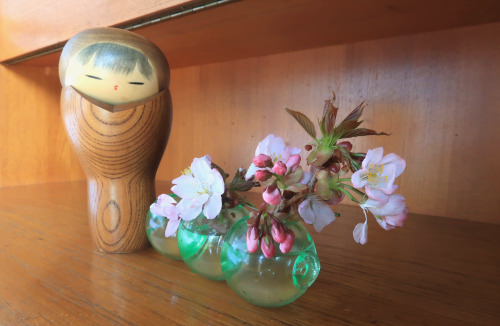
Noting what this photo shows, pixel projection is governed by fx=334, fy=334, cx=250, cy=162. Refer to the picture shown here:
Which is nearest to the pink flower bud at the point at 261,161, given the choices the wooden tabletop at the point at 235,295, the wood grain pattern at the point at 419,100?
the wooden tabletop at the point at 235,295

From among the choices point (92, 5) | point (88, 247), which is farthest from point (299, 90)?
point (88, 247)

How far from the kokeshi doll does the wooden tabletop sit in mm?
55

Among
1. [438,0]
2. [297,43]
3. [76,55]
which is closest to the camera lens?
[76,55]

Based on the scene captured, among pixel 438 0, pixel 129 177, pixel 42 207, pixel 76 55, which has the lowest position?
pixel 42 207

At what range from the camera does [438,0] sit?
1.81 ft

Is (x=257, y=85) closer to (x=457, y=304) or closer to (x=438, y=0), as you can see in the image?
(x=438, y=0)

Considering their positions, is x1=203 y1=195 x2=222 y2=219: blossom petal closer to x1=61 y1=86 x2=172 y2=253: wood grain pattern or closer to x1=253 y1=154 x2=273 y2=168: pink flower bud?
x1=253 y1=154 x2=273 y2=168: pink flower bud

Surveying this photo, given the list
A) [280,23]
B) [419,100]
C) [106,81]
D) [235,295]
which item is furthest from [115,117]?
[419,100]

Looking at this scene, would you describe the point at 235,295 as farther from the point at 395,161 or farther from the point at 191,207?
the point at 395,161

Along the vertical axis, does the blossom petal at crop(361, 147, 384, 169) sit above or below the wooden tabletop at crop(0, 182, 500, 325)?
above

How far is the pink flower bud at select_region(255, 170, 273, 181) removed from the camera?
0.93 ft

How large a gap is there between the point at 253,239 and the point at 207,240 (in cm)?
10

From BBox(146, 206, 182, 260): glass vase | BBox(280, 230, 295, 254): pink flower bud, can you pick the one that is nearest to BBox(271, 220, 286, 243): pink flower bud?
BBox(280, 230, 295, 254): pink flower bud

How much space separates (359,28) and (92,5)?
0.58m
